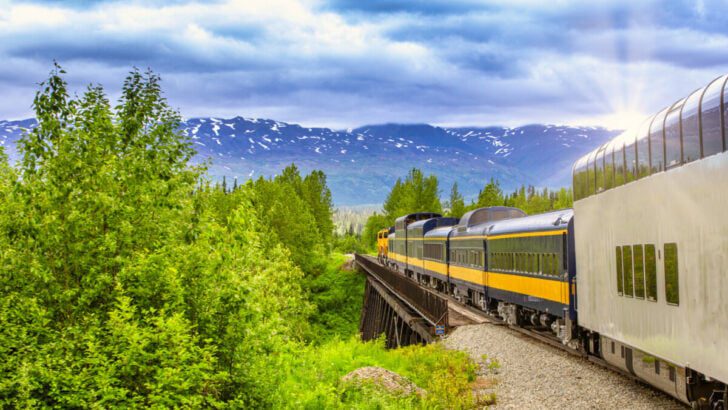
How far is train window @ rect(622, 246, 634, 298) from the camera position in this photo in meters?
13.3

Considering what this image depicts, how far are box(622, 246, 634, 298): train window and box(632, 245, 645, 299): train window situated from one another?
0.78 ft

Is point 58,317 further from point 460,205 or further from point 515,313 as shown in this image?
point 460,205

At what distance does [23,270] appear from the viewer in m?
11.0

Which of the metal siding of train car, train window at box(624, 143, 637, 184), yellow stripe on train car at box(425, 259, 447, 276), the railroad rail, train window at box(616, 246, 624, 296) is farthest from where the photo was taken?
yellow stripe on train car at box(425, 259, 447, 276)

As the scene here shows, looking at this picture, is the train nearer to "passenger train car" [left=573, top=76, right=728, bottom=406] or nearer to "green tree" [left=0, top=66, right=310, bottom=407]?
"passenger train car" [left=573, top=76, right=728, bottom=406]

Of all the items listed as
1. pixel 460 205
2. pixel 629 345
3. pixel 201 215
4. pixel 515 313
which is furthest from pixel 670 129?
pixel 460 205

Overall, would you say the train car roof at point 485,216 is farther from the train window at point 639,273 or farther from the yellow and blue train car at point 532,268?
the train window at point 639,273

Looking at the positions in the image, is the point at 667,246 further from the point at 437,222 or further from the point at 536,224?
the point at 437,222

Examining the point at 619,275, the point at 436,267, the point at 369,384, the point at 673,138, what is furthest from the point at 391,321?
the point at 673,138

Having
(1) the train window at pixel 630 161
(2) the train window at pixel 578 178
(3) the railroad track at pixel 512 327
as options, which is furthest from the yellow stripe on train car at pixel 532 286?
(1) the train window at pixel 630 161

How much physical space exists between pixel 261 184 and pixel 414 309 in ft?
182

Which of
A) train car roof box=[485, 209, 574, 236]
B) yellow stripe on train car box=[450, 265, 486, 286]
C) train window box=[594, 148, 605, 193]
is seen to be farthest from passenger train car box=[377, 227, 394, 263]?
train window box=[594, 148, 605, 193]

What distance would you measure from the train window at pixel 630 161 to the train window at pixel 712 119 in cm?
302

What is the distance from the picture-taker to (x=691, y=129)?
10.5 metres
